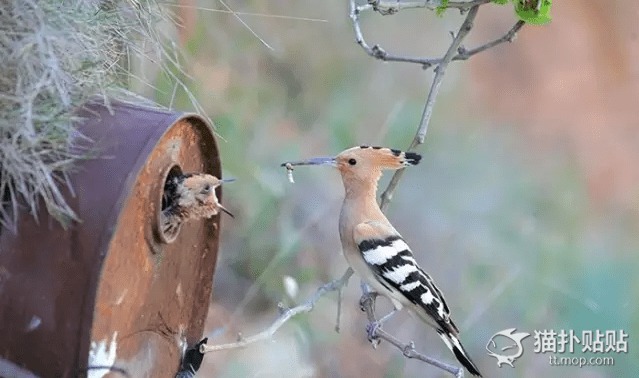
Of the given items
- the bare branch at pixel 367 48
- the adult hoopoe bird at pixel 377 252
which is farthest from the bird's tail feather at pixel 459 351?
the bare branch at pixel 367 48

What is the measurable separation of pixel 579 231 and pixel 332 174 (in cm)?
47

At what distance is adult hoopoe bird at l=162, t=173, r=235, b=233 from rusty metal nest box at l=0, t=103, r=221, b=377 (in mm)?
14

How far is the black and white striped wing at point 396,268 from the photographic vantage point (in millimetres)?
1008

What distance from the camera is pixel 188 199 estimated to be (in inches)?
32.5

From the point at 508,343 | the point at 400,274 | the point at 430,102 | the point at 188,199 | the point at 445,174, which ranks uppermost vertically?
the point at 430,102

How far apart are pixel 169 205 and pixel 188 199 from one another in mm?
28

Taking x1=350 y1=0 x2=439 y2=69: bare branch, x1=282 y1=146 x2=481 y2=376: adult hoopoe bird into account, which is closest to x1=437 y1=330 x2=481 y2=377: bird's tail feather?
x1=282 y1=146 x2=481 y2=376: adult hoopoe bird

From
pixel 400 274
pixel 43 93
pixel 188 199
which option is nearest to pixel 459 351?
pixel 400 274

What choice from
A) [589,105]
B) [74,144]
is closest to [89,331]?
[74,144]

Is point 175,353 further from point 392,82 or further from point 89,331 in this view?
point 392,82

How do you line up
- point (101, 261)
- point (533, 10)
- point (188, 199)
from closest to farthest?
point (101, 261), point (188, 199), point (533, 10)

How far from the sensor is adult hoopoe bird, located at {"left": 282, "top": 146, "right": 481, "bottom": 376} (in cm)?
98

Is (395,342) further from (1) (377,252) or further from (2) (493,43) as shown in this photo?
(2) (493,43)

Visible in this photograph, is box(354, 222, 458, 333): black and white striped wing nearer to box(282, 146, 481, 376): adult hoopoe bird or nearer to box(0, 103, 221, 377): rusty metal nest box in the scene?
box(282, 146, 481, 376): adult hoopoe bird
